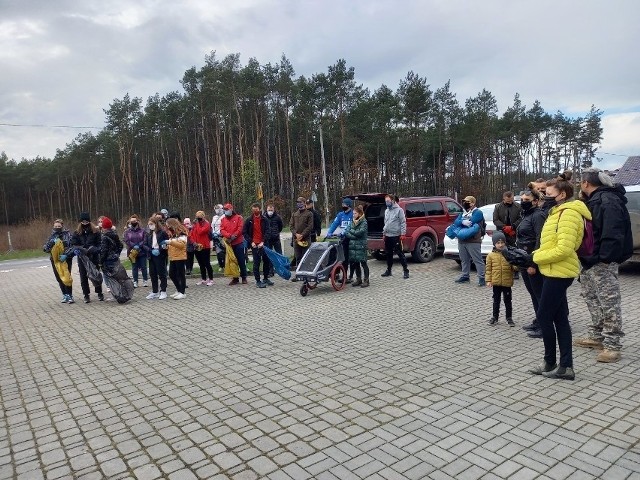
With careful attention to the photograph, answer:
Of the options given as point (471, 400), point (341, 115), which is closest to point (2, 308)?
point (471, 400)

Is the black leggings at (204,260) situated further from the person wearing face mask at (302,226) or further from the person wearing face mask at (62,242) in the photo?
the person wearing face mask at (62,242)

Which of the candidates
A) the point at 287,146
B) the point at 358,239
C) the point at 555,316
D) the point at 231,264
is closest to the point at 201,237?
the point at 231,264

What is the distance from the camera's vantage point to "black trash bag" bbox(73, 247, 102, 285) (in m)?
10.2

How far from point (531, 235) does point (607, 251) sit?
136cm

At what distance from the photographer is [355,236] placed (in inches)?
420

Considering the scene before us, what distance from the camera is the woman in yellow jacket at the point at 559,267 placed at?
4.65 metres

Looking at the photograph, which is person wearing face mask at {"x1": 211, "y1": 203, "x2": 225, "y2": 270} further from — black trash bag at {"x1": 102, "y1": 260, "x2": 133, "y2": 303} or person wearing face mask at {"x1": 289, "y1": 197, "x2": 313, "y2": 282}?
black trash bag at {"x1": 102, "y1": 260, "x2": 133, "y2": 303}

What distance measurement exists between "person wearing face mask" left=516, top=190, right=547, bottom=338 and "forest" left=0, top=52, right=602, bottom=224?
26508 millimetres

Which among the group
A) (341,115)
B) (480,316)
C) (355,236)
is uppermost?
(341,115)

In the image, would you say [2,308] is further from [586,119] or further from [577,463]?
[586,119]

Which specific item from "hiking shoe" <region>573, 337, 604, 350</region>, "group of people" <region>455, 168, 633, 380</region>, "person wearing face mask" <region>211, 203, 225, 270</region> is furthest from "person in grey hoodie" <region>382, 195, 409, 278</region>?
"hiking shoe" <region>573, 337, 604, 350</region>

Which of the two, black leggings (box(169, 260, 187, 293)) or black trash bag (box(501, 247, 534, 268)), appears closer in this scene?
black trash bag (box(501, 247, 534, 268))

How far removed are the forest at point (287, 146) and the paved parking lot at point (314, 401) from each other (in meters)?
25.7

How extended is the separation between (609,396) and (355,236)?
22.0 ft
